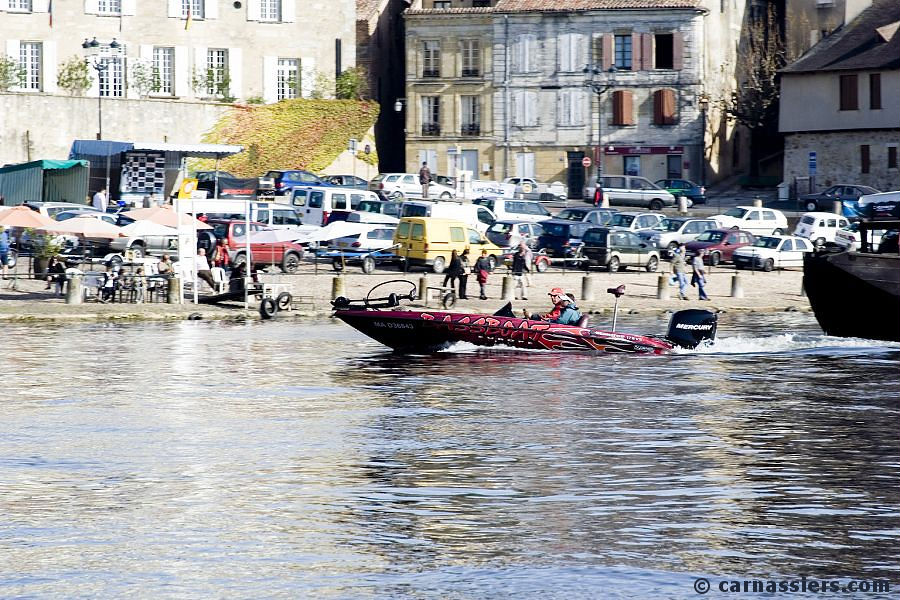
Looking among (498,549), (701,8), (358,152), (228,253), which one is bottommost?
(498,549)

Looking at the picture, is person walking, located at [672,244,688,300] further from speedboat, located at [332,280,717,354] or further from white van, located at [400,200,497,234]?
speedboat, located at [332,280,717,354]

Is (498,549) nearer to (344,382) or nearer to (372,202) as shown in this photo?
(344,382)

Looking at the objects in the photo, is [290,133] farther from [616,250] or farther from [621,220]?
[616,250]

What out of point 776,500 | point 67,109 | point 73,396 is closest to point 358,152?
point 67,109

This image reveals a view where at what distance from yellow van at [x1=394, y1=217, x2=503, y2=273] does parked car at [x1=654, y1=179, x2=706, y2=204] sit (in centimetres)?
2566

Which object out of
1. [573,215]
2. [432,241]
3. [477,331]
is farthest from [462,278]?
[573,215]

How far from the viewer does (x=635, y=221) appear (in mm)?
61938

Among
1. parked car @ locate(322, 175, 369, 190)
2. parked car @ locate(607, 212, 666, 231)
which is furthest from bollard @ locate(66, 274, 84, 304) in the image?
parked car @ locate(322, 175, 369, 190)

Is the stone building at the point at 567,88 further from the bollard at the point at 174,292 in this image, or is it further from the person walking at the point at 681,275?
the bollard at the point at 174,292

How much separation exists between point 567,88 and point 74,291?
152 ft

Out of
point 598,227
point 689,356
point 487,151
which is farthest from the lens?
point 487,151

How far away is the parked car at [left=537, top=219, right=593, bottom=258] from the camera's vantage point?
5781cm

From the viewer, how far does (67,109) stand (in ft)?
251

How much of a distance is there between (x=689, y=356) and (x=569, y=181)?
170ft
